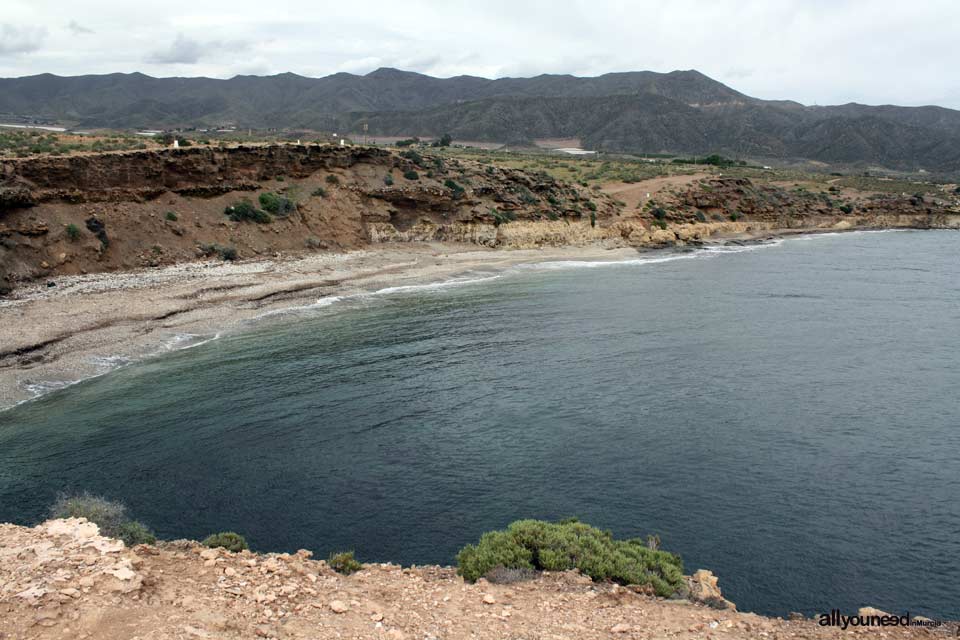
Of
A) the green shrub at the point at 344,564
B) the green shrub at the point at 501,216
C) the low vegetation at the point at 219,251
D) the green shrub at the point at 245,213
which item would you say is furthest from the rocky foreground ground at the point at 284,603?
the green shrub at the point at 501,216

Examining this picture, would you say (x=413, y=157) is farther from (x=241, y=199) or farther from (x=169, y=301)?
(x=169, y=301)

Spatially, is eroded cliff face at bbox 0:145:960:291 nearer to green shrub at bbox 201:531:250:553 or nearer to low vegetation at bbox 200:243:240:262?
low vegetation at bbox 200:243:240:262

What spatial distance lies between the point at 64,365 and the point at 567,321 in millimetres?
16893

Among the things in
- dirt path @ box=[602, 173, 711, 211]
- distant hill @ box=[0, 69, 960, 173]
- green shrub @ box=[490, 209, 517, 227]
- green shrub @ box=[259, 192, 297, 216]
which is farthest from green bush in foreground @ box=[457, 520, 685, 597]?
distant hill @ box=[0, 69, 960, 173]

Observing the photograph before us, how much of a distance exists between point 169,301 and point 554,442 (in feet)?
59.6

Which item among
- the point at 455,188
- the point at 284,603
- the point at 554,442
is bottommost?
the point at 554,442

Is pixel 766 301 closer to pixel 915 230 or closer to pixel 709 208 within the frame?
pixel 709 208

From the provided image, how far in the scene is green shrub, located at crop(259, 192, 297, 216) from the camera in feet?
123

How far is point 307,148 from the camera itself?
41719 millimetres

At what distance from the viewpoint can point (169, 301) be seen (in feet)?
85.7

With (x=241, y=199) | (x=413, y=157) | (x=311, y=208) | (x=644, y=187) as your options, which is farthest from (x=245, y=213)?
(x=644, y=187)

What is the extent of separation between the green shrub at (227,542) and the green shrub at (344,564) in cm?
153

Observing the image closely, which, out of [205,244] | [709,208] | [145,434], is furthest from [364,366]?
[709,208]

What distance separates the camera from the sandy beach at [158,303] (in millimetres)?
19797
